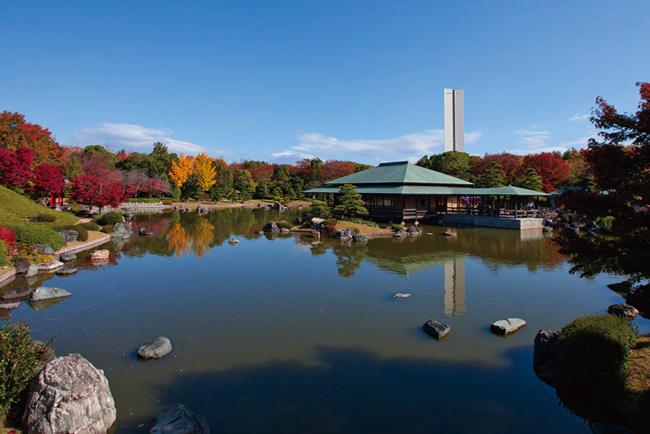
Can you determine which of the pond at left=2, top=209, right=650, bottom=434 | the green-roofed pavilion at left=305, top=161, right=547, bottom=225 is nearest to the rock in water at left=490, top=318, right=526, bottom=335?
the pond at left=2, top=209, right=650, bottom=434

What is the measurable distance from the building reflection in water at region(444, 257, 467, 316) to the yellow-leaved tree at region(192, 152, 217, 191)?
170 feet

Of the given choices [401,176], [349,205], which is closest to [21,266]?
[349,205]

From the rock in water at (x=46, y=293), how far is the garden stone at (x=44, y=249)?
6.15m

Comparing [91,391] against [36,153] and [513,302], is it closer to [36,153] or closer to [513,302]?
[513,302]

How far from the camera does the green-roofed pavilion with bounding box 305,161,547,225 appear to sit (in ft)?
114

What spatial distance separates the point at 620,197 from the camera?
6.07m

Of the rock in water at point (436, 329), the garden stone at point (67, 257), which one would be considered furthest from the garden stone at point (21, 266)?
the rock in water at point (436, 329)

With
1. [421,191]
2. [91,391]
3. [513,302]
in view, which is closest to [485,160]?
[421,191]

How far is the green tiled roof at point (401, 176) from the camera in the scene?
3844 cm

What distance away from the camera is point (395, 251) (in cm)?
2202

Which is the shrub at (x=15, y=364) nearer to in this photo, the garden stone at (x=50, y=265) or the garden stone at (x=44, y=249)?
the garden stone at (x=50, y=265)

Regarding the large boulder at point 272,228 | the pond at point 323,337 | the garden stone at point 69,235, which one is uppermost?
the garden stone at point 69,235

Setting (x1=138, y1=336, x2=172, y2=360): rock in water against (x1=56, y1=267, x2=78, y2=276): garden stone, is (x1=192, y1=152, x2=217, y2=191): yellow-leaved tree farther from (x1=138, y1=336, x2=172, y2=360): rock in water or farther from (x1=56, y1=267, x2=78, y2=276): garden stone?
(x1=138, y1=336, x2=172, y2=360): rock in water

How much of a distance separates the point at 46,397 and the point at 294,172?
73.2 m
